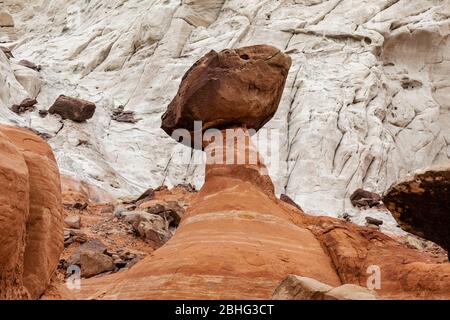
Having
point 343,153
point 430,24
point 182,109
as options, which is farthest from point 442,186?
point 430,24

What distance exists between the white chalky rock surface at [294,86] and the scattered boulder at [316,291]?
18.0 m

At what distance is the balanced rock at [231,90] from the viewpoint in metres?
12.5

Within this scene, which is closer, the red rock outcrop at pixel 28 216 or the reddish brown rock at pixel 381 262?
the red rock outcrop at pixel 28 216

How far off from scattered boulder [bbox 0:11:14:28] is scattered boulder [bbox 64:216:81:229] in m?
38.6

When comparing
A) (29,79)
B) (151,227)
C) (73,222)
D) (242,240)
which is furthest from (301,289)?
(29,79)

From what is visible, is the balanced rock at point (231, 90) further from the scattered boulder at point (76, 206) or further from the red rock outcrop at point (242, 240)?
the scattered boulder at point (76, 206)

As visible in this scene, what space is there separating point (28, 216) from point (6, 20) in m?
49.0

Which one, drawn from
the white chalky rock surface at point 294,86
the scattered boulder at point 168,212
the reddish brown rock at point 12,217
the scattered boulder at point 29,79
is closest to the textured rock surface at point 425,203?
A: the reddish brown rock at point 12,217

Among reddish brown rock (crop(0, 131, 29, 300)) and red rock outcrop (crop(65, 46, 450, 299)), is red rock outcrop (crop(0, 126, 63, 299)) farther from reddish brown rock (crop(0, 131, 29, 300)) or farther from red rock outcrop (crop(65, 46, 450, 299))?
red rock outcrop (crop(65, 46, 450, 299))

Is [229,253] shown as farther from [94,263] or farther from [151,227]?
[151,227]

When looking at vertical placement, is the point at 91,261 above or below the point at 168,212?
below

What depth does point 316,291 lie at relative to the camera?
18.3ft

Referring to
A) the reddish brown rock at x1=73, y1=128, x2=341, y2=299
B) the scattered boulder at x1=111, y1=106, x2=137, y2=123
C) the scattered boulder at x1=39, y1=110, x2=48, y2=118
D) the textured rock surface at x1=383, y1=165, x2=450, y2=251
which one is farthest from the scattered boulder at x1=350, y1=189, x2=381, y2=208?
the textured rock surface at x1=383, y1=165, x2=450, y2=251
